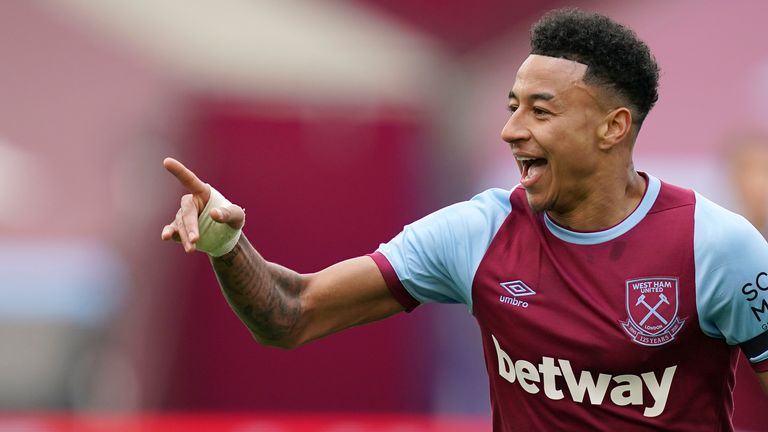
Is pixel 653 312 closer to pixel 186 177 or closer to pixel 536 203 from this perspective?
pixel 536 203

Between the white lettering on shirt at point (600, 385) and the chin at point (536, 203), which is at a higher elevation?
the chin at point (536, 203)

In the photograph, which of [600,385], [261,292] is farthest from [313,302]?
[600,385]

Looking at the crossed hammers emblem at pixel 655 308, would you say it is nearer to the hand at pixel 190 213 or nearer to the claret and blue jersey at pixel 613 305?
the claret and blue jersey at pixel 613 305

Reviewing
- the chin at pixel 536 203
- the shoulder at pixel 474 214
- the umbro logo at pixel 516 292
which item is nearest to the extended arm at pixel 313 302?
the shoulder at pixel 474 214

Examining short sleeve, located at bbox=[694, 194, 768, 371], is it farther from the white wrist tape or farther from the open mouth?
the white wrist tape

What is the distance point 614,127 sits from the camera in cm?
399

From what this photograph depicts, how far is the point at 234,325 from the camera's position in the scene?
8.53 m

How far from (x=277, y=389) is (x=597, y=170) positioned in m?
4.91

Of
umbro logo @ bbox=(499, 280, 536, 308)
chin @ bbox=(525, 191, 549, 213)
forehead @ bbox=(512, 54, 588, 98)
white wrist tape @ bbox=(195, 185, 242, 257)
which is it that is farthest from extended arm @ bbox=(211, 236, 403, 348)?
forehead @ bbox=(512, 54, 588, 98)

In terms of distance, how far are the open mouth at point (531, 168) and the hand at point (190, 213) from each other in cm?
90

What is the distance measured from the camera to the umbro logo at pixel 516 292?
391 centimetres

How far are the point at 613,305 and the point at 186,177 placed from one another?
1356 mm

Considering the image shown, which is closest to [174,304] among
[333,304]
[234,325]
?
[234,325]

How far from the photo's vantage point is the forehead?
3.89 m
